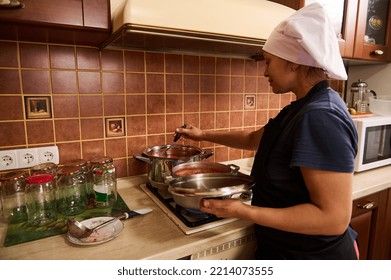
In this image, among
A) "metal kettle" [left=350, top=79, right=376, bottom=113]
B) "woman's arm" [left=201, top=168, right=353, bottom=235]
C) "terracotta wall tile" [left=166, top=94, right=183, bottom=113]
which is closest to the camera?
"woman's arm" [left=201, top=168, right=353, bottom=235]

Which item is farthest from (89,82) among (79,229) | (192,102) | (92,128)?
(79,229)

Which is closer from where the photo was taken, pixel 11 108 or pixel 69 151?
pixel 11 108

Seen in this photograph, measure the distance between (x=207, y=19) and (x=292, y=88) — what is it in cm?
37

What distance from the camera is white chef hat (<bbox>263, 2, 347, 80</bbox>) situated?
70cm

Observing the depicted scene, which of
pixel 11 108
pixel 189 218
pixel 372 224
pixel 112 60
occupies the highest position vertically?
pixel 112 60

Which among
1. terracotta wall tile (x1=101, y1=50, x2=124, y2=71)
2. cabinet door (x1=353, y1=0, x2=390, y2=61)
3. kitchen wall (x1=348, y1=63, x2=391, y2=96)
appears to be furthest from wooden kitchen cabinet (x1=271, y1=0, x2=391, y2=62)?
terracotta wall tile (x1=101, y1=50, x2=124, y2=71)

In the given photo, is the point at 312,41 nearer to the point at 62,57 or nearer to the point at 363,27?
the point at 62,57

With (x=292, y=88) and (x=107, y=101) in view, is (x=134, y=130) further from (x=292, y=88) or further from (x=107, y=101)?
(x=292, y=88)

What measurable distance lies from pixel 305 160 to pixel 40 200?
0.84 metres

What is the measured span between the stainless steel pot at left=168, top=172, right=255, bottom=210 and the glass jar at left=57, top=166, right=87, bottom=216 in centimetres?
39

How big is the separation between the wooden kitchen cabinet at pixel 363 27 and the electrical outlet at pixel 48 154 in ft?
4.10

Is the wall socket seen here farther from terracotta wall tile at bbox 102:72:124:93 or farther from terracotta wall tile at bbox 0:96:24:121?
terracotta wall tile at bbox 102:72:124:93

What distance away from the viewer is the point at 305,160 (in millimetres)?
649
